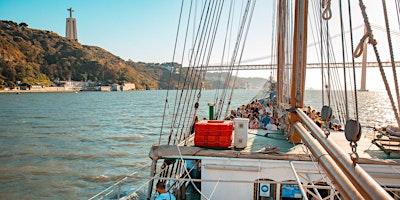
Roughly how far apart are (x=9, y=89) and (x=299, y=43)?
137m

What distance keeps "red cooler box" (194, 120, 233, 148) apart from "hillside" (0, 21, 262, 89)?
13363 centimetres

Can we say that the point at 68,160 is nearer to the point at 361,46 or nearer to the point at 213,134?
the point at 213,134

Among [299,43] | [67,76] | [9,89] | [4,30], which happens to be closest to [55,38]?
[4,30]

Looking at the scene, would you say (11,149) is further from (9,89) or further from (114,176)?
(9,89)

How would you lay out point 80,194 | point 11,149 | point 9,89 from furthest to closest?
point 9,89
point 11,149
point 80,194

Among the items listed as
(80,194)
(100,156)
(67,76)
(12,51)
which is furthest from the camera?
(67,76)

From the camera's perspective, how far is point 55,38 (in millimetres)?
184250

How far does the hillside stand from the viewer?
133 m

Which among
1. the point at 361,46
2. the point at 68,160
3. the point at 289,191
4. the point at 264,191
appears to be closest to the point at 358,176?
the point at 361,46

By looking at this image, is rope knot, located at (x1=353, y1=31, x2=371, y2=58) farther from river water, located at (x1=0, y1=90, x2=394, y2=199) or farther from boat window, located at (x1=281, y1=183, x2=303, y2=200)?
river water, located at (x1=0, y1=90, x2=394, y2=199)

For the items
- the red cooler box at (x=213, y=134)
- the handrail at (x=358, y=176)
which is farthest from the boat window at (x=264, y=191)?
the handrail at (x=358, y=176)

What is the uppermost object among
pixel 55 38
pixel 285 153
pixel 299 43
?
pixel 55 38

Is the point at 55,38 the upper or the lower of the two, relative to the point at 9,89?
upper

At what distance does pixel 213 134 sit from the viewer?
712 cm
